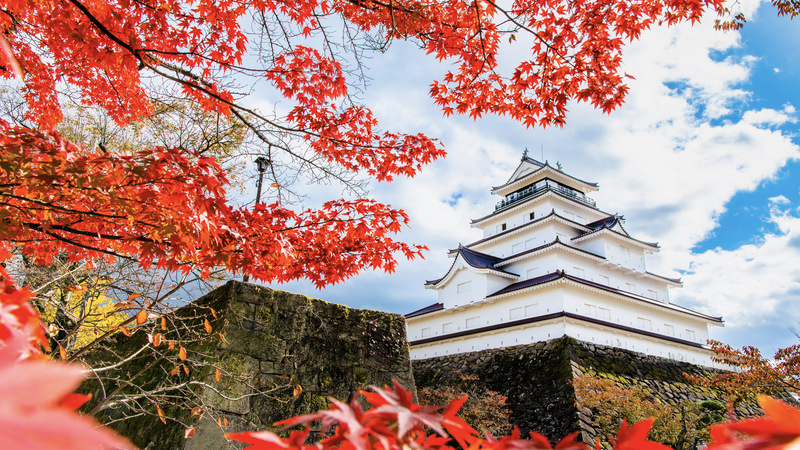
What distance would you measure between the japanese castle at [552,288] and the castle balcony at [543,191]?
10 cm

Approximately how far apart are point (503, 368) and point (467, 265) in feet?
20.3

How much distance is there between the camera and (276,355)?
545 centimetres

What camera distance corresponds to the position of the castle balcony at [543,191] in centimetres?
2511

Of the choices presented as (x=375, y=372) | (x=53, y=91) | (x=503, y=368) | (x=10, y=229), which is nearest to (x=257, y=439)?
(x=10, y=229)

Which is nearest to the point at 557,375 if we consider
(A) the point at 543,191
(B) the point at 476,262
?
(B) the point at 476,262

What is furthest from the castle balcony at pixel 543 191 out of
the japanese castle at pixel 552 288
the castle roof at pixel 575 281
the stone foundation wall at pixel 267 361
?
the stone foundation wall at pixel 267 361

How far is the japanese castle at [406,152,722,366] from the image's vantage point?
18344 millimetres

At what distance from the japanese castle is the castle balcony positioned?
102mm

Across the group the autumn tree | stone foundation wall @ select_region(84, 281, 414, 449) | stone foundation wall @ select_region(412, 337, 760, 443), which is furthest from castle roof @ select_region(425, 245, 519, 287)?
stone foundation wall @ select_region(84, 281, 414, 449)

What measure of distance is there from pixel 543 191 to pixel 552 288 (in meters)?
7.59

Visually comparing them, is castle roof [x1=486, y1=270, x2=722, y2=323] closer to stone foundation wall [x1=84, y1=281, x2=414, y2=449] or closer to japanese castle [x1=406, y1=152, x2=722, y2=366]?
japanese castle [x1=406, y1=152, x2=722, y2=366]

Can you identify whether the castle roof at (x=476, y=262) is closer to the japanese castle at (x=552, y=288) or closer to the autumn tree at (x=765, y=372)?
the japanese castle at (x=552, y=288)

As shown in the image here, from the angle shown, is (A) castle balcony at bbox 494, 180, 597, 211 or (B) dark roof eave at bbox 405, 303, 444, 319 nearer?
(B) dark roof eave at bbox 405, 303, 444, 319

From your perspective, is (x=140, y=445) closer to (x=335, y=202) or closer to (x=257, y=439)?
(x=335, y=202)
